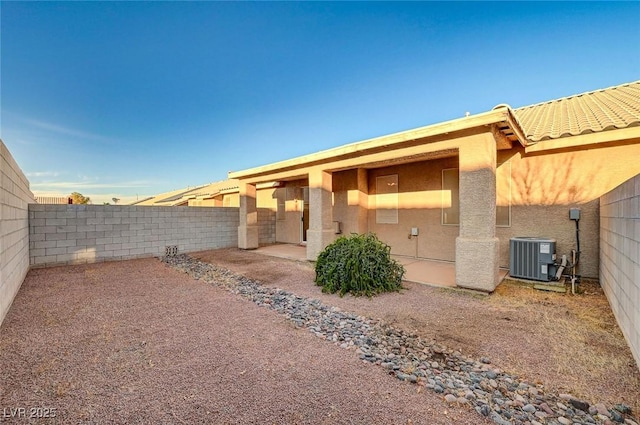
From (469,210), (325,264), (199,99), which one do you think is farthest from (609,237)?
(199,99)

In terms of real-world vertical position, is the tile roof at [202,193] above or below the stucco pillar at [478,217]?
above

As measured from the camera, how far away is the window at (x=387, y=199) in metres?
9.00

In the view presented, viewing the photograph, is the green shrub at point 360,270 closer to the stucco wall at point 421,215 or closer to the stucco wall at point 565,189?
the stucco wall at point 421,215

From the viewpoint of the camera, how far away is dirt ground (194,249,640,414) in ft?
8.31

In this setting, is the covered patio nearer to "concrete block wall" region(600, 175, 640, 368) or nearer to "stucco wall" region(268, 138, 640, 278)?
"stucco wall" region(268, 138, 640, 278)

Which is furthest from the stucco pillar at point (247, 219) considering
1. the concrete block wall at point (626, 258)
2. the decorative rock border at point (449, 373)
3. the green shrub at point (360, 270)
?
the concrete block wall at point (626, 258)

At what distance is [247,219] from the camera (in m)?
11.4

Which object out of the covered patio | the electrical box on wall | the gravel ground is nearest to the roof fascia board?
the covered patio

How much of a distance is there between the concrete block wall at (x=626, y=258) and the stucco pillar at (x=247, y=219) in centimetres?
1052

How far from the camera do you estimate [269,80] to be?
36.7 feet

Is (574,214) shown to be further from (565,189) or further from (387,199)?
(387,199)

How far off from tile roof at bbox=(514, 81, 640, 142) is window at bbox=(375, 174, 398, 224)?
3.79 meters

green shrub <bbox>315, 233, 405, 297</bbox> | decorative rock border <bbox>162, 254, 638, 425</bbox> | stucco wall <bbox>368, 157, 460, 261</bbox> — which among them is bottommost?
decorative rock border <bbox>162, 254, 638, 425</bbox>

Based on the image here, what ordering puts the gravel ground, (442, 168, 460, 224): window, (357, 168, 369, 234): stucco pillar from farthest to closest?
1. (357, 168, 369, 234): stucco pillar
2. (442, 168, 460, 224): window
3. the gravel ground
